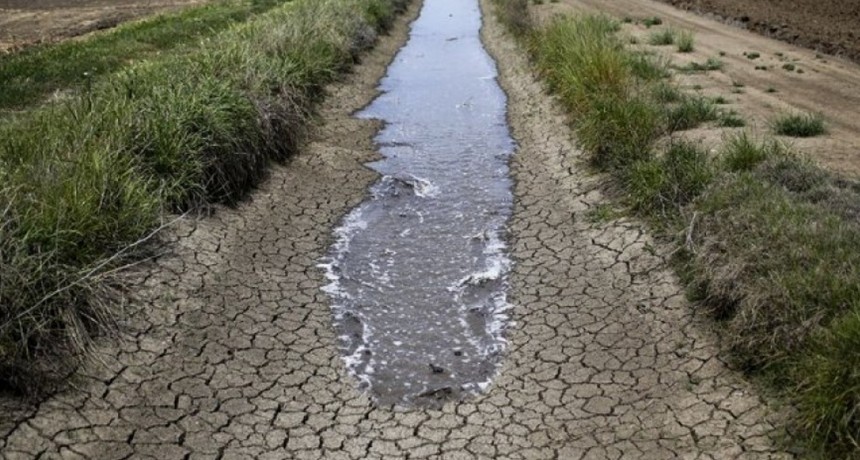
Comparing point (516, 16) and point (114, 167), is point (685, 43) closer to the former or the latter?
point (516, 16)

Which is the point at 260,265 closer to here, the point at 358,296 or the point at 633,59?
the point at 358,296

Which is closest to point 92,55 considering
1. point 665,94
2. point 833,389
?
point 665,94

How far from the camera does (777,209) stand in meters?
7.20

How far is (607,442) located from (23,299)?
350 cm

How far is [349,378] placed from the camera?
6.62 m

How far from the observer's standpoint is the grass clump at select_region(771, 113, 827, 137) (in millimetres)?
10938

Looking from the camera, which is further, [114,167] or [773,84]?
[773,84]

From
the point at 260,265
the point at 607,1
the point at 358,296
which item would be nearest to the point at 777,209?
the point at 358,296

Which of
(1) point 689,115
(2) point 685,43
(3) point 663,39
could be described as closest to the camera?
(1) point 689,115

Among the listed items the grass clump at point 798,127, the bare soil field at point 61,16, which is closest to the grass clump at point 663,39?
the grass clump at point 798,127

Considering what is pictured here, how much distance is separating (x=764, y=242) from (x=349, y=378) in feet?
9.84

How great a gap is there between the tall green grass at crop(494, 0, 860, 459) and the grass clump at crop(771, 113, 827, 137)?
78 centimetres

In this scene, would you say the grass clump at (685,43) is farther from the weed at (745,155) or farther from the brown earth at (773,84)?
the weed at (745,155)

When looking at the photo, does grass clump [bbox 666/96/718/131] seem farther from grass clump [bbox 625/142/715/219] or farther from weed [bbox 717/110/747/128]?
grass clump [bbox 625/142/715/219]
